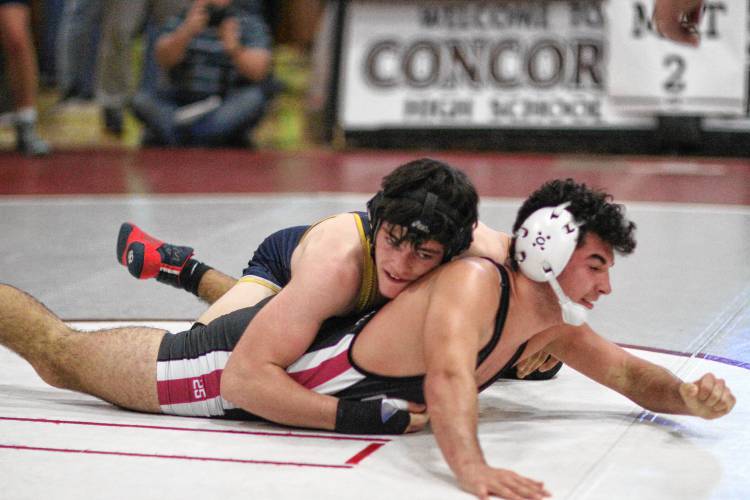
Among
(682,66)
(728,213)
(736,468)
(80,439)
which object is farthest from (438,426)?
(682,66)

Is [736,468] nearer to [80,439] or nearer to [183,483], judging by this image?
[183,483]

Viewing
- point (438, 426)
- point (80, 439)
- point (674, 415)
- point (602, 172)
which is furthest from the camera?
point (602, 172)

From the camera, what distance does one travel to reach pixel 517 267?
282cm

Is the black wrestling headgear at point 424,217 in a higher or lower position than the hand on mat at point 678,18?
lower

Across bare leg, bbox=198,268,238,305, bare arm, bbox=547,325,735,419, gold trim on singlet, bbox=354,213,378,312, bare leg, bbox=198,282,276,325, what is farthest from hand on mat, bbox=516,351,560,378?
bare leg, bbox=198,268,238,305

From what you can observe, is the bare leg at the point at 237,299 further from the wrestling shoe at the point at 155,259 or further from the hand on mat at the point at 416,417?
the hand on mat at the point at 416,417

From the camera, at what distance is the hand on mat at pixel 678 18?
3553mm

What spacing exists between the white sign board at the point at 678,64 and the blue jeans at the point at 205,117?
2.82 meters

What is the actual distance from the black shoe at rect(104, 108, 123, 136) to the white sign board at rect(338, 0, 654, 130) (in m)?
2.03

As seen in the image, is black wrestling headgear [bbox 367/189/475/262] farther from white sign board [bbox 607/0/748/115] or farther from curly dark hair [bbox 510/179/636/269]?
white sign board [bbox 607/0/748/115]

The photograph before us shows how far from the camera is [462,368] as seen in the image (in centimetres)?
254

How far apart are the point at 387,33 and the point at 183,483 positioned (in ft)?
24.5

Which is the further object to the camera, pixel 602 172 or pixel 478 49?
pixel 478 49

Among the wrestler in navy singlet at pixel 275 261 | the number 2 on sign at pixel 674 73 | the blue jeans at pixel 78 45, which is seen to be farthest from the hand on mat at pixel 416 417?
the blue jeans at pixel 78 45
